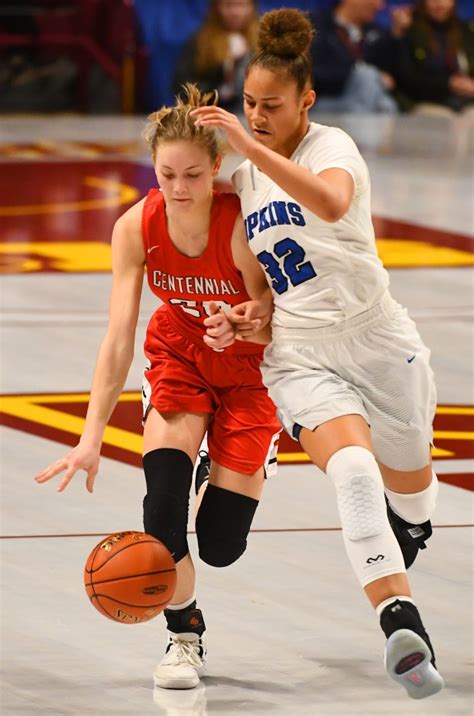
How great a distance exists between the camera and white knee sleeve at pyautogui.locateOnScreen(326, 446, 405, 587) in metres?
3.89

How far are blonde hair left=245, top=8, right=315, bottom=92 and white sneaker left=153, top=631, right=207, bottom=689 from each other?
58.9 inches

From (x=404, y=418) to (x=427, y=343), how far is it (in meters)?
3.86

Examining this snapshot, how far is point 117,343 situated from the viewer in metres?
4.26

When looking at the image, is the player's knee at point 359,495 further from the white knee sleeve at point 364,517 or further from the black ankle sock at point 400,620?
the black ankle sock at point 400,620

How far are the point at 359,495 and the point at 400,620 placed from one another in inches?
13.2

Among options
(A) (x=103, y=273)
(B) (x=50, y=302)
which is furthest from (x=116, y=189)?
(B) (x=50, y=302)

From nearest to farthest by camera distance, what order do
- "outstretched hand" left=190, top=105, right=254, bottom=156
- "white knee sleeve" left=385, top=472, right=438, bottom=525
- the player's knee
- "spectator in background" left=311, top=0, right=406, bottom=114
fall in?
"outstretched hand" left=190, top=105, right=254, bottom=156
the player's knee
"white knee sleeve" left=385, top=472, right=438, bottom=525
"spectator in background" left=311, top=0, right=406, bottom=114

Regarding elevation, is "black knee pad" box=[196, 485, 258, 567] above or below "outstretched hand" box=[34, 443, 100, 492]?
below

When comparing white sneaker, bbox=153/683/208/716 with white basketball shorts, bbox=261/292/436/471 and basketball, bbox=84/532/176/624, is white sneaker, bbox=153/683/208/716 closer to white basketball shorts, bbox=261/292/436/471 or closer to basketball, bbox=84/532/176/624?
basketball, bbox=84/532/176/624

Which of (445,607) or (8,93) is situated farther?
(8,93)

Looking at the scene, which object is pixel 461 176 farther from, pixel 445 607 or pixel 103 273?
pixel 445 607

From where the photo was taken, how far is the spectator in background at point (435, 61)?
16547mm

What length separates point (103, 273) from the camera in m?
9.94

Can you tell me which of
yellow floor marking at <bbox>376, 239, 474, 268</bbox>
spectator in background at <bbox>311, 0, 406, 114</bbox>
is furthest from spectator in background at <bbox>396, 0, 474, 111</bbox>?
yellow floor marking at <bbox>376, 239, 474, 268</bbox>
